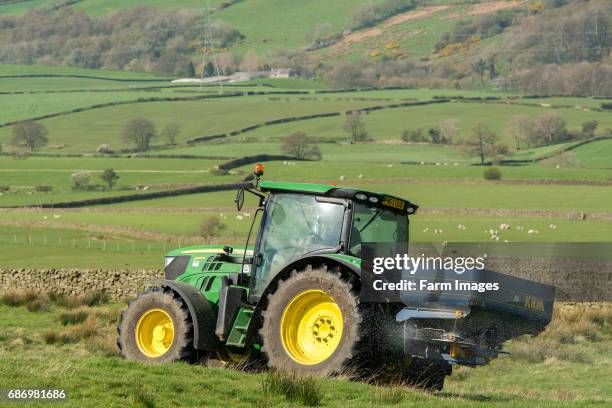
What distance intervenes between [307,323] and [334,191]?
1.91m

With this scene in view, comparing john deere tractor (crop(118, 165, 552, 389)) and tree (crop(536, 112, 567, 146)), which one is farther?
A: tree (crop(536, 112, 567, 146))

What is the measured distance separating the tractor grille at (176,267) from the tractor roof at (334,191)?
103 inches

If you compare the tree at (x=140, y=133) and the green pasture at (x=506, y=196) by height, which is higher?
the tree at (x=140, y=133)

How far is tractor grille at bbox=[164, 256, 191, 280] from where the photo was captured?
18188 mm

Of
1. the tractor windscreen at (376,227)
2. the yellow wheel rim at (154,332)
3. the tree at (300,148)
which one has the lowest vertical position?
the tree at (300,148)

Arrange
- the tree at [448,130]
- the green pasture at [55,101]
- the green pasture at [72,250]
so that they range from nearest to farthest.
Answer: the green pasture at [72,250] < the tree at [448,130] < the green pasture at [55,101]

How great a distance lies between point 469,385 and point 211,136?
12191 cm

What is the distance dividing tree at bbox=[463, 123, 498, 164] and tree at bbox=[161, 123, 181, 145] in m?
38.6

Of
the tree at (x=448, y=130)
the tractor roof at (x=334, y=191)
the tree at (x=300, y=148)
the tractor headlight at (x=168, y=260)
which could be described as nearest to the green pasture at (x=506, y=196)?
the tree at (x=300, y=148)

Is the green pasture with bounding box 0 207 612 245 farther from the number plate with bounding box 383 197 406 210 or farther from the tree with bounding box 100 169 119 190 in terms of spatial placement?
the number plate with bounding box 383 197 406 210

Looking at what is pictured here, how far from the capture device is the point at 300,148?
11750 cm

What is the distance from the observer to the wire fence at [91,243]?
178 ft

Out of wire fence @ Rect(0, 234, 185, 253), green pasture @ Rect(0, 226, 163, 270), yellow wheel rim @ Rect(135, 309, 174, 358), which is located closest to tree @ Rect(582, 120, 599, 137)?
green pasture @ Rect(0, 226, 163, 270)

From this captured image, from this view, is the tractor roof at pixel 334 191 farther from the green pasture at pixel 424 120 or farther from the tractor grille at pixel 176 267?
the green pasture at pixel 424 120
